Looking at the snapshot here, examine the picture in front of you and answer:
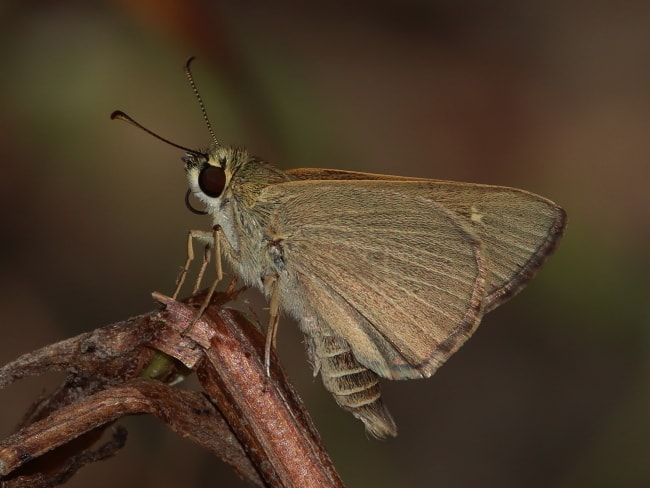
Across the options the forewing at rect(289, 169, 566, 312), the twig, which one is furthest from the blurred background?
the twig

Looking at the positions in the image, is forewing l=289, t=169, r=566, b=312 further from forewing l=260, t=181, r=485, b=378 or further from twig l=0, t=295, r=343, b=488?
twig l=0, t=295, r=343, b=488

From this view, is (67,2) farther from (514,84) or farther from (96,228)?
(514,84)

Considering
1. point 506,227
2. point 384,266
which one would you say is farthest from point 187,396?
point 506,227

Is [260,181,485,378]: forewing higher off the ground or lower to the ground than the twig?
higher

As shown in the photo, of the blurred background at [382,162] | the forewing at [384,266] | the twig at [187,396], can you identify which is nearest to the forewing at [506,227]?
the forewing at [384,266]

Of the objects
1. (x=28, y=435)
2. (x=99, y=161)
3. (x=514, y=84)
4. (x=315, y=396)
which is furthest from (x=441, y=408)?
(x=28, y=435)

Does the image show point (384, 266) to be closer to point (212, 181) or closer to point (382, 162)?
point (212, 181)

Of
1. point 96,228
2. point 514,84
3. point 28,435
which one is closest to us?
point 28,435

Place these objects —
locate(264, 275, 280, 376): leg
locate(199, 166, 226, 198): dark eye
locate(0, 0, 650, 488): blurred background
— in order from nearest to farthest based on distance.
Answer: locate(264, 275, 280, 376): leg, locate(199, 166, 226, 198): dark eye, locate(0, 0, 650, 488): blurred background
